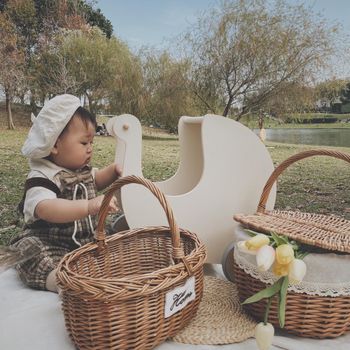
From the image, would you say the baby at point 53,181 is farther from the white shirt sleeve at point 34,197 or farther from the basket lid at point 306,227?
the basket lid at point 306,227

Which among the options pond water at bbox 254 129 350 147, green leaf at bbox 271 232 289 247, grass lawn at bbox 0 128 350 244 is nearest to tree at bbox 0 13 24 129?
grass lawn at bbox 0 128 350 244

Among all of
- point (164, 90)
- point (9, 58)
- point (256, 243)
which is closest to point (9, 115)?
point (9, 58)

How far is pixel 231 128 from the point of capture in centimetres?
128

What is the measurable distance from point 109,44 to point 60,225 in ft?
15.7

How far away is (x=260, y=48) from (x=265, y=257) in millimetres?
3232

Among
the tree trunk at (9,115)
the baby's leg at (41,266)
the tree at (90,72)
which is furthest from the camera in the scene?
the tree trunk at (9,115)

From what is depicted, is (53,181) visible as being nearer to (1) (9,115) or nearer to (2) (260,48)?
(2) (260,48)

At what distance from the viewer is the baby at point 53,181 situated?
1.11 metres

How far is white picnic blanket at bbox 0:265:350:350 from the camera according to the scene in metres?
0.83

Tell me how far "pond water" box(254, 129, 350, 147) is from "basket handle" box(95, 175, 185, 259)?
357 cm

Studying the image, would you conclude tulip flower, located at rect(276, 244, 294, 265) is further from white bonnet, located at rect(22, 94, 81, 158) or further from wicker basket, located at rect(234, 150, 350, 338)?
white bonnet, located at rect(22, 94, 81, 158)

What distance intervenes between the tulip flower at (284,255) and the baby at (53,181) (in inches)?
22.1

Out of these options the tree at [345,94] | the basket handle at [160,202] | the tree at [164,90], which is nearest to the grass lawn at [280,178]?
the tree at [164,90]

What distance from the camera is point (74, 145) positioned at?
116 centimetres
